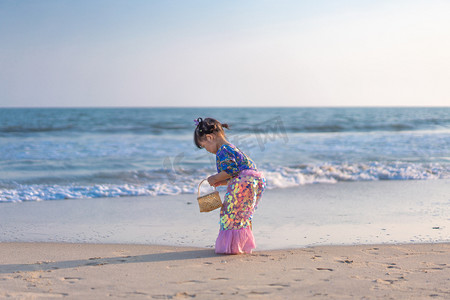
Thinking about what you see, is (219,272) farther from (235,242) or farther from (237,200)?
(237,200)

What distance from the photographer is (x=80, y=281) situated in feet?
10.9

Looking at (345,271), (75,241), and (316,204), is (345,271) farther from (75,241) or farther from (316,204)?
(316,204)

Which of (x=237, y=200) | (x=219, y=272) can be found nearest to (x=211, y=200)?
(x=237, y=200)

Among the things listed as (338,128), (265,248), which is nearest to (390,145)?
(338,128)

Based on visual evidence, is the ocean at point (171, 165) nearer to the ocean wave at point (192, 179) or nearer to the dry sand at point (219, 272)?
the ocean wave at point (192, 179)

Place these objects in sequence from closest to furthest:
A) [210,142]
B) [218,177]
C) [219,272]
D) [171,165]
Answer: [219,272], [218,177], [210,142], [171,165]

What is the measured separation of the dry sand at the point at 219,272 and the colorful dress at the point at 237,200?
14 centimetres

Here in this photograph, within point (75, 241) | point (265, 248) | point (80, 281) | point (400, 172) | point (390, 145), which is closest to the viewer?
point (80, 281)

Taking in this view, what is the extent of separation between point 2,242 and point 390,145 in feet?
49.8

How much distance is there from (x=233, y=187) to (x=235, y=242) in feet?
1.61

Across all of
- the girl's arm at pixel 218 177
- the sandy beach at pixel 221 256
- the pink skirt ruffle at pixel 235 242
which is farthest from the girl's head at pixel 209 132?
the sandy beach at pixel 221 256

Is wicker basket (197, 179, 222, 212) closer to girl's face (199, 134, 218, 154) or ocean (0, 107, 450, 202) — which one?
girl's face (199, 134, 218, 154)

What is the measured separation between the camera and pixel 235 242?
13.6 feet

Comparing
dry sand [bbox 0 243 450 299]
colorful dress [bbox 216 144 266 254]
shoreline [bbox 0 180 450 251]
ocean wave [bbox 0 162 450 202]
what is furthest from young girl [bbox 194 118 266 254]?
ocean wave [bbox 0 162 450 202]
